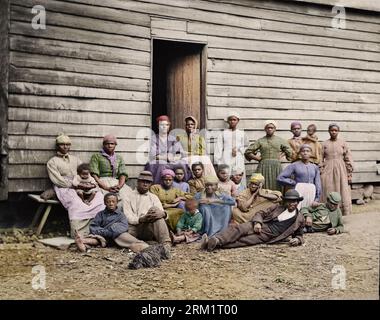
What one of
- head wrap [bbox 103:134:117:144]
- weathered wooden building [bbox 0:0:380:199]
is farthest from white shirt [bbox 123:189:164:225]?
weathered wooden building [bbox 0:0:380:199]

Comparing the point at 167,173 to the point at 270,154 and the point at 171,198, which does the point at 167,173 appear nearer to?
the point at 171,198

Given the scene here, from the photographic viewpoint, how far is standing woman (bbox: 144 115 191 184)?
7.66m

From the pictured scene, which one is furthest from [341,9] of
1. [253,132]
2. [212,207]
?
[212,207]

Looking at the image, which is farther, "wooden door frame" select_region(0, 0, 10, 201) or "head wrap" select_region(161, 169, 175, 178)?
"head wrap" select_region(161, 169, 175, 178)

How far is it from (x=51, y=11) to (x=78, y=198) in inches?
104

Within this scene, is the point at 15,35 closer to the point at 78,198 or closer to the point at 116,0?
the point at 116,0

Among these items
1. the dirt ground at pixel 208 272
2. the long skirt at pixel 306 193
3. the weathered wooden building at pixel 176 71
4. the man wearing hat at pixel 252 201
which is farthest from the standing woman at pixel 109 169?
the long skirt at pixel 306 193

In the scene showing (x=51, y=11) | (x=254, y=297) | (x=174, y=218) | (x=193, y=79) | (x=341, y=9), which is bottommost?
(x=254, y=297)

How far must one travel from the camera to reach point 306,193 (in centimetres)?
747

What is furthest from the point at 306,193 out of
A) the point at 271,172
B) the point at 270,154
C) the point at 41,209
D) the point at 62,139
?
the point at 41,209

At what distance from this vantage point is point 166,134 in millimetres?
7902

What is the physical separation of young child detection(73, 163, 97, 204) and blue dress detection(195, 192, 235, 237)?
1.40 metres

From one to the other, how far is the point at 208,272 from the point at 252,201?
1.89m

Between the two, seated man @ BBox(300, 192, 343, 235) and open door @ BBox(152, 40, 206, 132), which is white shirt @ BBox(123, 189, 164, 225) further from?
open door @ BBox(152, 40, 206, 132)
